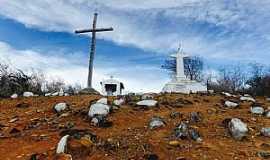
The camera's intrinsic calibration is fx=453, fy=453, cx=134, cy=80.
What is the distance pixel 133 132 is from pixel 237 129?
2.70 m

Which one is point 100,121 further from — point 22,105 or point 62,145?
point 22,105

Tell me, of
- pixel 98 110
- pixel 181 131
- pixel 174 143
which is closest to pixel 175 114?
pixel 181 131

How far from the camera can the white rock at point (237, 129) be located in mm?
11609

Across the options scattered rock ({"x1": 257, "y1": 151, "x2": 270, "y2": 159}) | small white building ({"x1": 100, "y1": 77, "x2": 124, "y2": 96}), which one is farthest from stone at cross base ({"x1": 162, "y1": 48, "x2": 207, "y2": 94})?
scattered rock ({"x1": 257, "y1": 151, "x2": 270, "y2": 159})

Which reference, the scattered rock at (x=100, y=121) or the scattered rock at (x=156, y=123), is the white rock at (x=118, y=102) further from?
the scattered rock at (x=156, y=123)

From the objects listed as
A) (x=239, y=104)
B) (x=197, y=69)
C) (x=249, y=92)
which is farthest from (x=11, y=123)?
(x=197, y=69)

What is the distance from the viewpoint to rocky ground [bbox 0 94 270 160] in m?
10.3

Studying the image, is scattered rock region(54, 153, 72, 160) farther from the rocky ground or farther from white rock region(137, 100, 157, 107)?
white rock region(137, 100, 157, 107)

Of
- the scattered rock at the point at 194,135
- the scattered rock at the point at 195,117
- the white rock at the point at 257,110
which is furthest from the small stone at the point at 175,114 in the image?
the white rock at the point at 257,110

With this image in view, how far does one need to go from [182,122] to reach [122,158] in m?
2.80

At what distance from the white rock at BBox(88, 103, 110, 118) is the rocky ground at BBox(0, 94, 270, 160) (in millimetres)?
173

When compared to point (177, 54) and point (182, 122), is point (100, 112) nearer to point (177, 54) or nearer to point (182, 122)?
point (182, 122)

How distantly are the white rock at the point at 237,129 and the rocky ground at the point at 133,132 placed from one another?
13 centimetres

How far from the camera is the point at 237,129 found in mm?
11734
